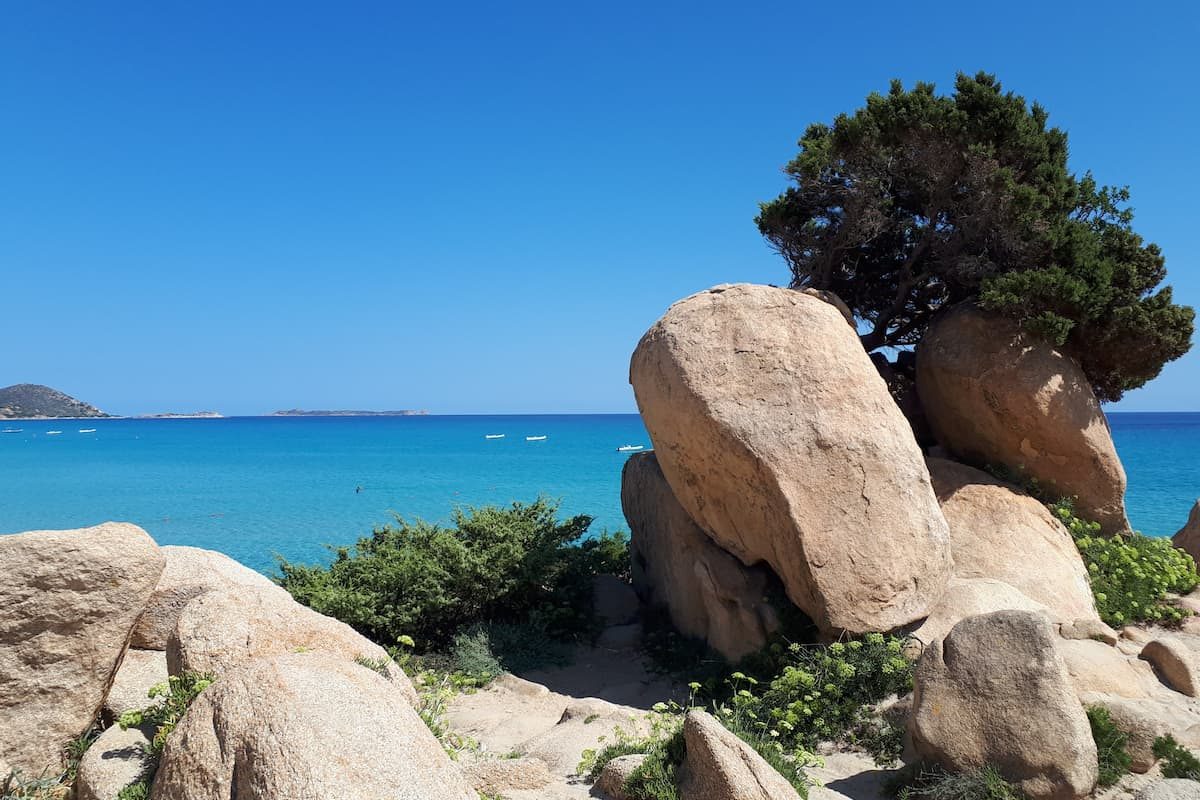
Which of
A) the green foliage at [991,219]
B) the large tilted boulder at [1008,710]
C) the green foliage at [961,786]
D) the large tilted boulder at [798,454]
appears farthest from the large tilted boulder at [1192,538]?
the green foliage at [961,786]

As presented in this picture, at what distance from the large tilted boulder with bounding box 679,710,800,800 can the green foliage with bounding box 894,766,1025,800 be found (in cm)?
144

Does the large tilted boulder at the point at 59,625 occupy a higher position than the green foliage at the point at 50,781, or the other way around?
the large tilted boulder at the point at 59,625

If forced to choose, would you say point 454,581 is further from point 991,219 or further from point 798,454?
point 991,219

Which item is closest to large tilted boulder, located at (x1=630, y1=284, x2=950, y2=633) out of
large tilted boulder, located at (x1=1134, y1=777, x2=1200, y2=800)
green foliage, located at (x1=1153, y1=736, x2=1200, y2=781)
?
green foliage, located at (x1=1153, y1=736, x2=1200, y2=781)

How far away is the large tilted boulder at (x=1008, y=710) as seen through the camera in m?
5.81

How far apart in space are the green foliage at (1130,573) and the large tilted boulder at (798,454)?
13.1ft

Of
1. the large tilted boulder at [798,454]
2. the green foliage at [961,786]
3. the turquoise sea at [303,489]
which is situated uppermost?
the large tilted boulder at [798,454]

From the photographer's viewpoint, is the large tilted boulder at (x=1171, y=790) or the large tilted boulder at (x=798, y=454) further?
the large tilted boulder at (x=798, y=454)

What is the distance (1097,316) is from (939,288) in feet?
9.00

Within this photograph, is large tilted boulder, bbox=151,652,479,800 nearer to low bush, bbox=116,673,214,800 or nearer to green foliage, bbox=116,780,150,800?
green foliage, bbox=116,780,150,800

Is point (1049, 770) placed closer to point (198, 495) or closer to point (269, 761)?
point (269, 761)

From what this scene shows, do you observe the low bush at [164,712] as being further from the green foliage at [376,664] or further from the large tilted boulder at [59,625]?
the green foliage at [376,664]

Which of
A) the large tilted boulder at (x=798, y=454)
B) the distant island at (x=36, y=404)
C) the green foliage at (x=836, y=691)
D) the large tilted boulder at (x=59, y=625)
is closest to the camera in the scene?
the large tilted boulder at (x=59, y=625)

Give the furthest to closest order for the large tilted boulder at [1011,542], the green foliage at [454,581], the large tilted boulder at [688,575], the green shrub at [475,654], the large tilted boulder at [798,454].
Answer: the green foliage at [454,581] → the large tilted boulder at [1011,542] → the green shrub at [475,654] → the large tilted boulder at [688,575] → the large tilted boulder at [798,454]
